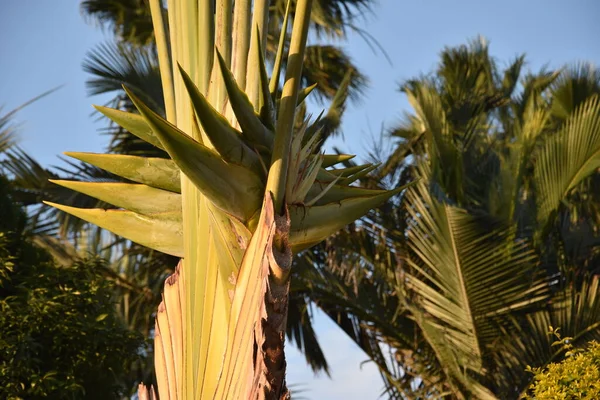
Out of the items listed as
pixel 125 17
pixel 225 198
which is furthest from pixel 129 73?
pixel 225 198

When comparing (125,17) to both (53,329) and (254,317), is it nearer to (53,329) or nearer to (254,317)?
(53,329)

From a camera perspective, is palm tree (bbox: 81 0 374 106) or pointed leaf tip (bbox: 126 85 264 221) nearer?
pointed leaf tip (bbox: 126 85 264 221)

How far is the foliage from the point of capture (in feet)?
18.8

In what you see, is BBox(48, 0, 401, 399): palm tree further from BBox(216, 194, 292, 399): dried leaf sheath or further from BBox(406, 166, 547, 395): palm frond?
BBox(406, 166, 547, 395): palm frond

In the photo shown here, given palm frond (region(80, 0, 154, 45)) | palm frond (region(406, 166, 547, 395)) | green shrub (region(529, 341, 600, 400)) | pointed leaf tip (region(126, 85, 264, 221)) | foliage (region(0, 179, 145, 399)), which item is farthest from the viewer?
palm frond (region(80, 0, 154, 45))

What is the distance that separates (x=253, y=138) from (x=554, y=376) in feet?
9.23

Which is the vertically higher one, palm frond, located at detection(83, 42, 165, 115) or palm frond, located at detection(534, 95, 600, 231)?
palm frond, located at detection(83, 42, 165, 115)

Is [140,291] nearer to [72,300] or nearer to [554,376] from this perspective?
[72,300]

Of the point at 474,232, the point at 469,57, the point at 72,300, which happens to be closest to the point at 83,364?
the point at 72,300

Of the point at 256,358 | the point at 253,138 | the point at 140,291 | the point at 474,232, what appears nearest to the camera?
the point at 256,358

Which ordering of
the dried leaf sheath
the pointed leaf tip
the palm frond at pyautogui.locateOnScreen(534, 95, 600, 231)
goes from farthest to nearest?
1. the palm frond at pyautogui.locateOnScreen(534, 95, 600, 231)
2. the pointed leaf tip
3. the dried leaf sheath

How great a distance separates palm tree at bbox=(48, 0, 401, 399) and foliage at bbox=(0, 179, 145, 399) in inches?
172

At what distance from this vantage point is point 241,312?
1.36 meters

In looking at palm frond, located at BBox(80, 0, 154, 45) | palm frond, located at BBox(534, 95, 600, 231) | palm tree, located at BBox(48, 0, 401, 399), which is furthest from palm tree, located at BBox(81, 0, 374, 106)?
palm tree, located at BBox(48, 0, 401, 399)
